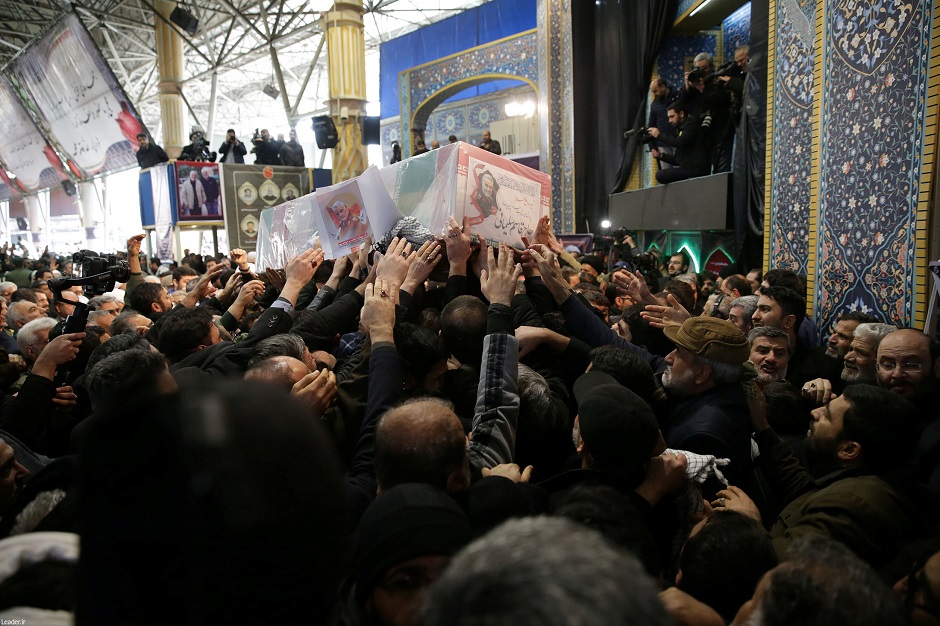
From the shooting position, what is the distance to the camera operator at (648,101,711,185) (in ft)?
20.1

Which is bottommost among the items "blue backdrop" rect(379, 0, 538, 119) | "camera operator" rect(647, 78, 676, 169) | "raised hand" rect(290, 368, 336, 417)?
"raised hand" rect(290, 368, 336, 417)

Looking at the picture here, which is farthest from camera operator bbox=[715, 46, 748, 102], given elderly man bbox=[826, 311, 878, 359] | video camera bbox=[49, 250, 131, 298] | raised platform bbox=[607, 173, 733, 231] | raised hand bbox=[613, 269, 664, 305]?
video camera bbox=[49, 250, 131, 298]

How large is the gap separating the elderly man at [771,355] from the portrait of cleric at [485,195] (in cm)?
129

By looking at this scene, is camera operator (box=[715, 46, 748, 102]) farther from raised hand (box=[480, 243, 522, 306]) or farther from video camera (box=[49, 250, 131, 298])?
video camera (box=[49, 250, 131, 298])

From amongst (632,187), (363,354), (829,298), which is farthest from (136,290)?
(632,187)

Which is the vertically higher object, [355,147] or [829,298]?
[355,147]

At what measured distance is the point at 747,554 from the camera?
1050 millimetres

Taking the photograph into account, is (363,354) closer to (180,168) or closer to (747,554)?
(747,554)

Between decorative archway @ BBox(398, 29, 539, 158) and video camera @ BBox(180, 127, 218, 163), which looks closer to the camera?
decorative archway @ BBox(398, 29, 539, 158)

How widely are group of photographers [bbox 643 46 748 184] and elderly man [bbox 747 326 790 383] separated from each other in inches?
161

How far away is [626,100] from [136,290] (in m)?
6.62

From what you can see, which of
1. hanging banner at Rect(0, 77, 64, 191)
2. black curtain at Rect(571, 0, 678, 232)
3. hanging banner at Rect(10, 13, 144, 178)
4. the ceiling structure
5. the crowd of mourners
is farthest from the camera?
hanging banner at Rect(0, 77, 64, 191)

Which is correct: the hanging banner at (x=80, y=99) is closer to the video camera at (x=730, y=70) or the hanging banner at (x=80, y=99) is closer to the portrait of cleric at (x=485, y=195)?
the video camera at (x=730, y=70)

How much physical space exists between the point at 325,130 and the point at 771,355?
347 inches
